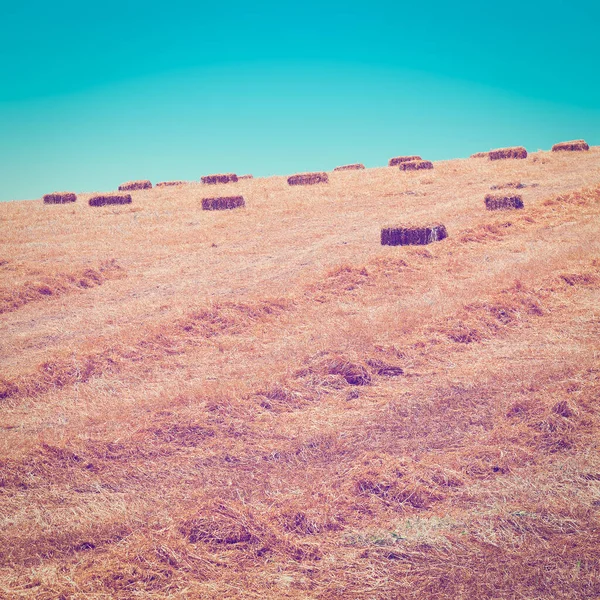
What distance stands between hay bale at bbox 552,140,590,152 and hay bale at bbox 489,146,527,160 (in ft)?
7.05

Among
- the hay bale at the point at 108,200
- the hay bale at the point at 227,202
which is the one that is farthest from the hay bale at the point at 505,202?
the hay bale at the point at 108,200

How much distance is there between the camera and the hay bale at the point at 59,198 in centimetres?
2900

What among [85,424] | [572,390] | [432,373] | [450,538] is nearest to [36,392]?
[85,424]

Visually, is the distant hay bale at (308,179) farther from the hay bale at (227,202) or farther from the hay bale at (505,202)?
the hay bale at (505,202)

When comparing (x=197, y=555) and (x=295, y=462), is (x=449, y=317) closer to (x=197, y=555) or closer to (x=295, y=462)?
(x=295, y=462)

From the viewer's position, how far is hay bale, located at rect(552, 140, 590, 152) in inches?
1186

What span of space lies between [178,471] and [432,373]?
4140 millimetres

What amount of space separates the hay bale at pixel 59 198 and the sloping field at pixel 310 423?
1376cm

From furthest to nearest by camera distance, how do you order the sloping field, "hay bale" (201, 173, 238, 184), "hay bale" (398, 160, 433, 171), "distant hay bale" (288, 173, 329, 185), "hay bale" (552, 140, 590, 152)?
"hay bale" (201, 173, 238, 184) → "hay bale" (552, 140, 590, 152) → "hay bale" (398, 160, 433, 171) → "distant hay bale" (288, 173, 329, 185) → the sloping field

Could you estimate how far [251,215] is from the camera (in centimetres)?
2266

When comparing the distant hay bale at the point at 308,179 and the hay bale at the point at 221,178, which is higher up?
the hay bale at the point at 221,178

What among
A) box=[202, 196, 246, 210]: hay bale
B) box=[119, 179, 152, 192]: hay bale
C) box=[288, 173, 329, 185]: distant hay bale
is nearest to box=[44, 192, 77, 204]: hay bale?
box=[119, 179, 152, 192]: hay bale

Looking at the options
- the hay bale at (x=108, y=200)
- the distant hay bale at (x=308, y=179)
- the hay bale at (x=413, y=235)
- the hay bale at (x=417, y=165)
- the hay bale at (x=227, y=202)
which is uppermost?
the hay bale at (x=417, y=165)

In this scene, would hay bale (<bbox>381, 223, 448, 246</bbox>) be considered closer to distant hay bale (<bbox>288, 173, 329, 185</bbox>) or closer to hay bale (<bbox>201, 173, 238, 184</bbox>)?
distant hay bale (<bbox>288, 173, 329, 185</bbox>)
